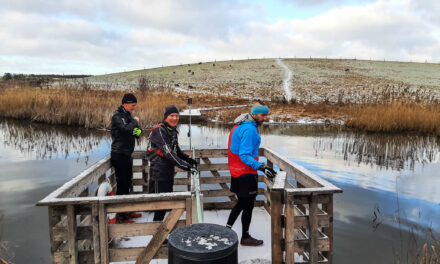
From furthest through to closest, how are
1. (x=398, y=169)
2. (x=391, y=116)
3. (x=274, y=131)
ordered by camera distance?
(x=274, y=131) → (x=391, y=116) → (x=398, y=169)

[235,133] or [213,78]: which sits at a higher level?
[213,78]

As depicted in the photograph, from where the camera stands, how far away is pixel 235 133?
434 cm

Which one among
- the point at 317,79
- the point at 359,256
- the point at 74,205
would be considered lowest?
the point at 359,256

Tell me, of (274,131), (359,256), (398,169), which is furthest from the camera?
(274,131)

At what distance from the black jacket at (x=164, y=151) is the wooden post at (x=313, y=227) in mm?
1666

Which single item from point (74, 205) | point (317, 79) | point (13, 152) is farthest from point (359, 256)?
point (317, 79)

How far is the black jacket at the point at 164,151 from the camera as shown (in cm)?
443

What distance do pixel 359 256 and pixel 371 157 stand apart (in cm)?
757

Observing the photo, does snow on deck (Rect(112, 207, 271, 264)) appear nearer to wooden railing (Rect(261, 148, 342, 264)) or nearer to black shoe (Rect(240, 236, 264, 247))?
black shoe (Rect(240, 236, 264, 247))

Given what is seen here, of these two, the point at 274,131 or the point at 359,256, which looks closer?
the point at 359,256

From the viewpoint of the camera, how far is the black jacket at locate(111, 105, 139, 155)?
16.7 ft

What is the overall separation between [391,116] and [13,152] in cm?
1807

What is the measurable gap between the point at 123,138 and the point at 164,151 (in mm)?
1152

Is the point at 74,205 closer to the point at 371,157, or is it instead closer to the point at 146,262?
the point at 146,262
